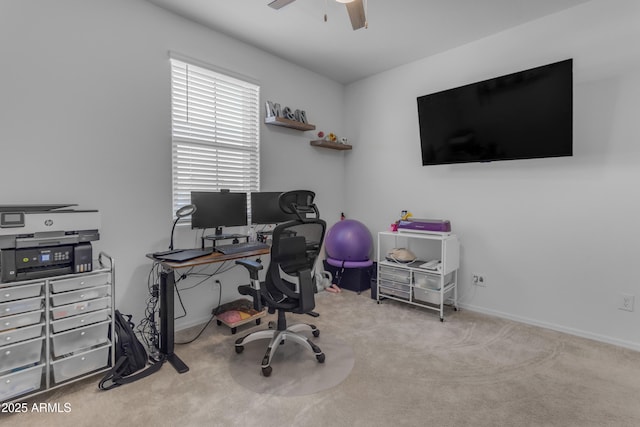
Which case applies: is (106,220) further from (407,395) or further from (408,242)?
(408,242)

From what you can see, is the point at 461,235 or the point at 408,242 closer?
the point at 461,235

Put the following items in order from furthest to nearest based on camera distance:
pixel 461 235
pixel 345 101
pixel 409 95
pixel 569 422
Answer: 1. pixel 345 101
2. pixel 409 95
3. pixel 461 235
4. pixel 569 422

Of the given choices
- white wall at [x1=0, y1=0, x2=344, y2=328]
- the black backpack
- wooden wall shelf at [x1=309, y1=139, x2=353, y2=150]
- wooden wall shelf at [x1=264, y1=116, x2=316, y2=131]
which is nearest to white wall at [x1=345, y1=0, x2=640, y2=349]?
wooden wall shelf at [x1=309, y1=139, x2=353, y2=150]

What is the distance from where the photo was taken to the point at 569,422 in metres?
1.66

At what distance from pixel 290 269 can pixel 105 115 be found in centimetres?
182

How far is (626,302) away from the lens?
246 cm

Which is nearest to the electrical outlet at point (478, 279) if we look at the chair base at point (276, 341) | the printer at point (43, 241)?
the chair base at point (276, 341)

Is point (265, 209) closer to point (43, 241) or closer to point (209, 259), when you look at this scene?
point (209, 259)

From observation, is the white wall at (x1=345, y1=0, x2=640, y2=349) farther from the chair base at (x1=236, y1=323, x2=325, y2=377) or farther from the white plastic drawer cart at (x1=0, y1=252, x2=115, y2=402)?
the white plastic drawer cart at (x1=0, y1=252, x2=115, y2=402)

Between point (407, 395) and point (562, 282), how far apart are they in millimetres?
1887

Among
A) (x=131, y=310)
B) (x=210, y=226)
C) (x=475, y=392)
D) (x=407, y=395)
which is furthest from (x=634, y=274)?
(x=131, y=310)

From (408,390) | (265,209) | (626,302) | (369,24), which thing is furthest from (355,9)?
(626,302)

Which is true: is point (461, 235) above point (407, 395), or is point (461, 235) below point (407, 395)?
above

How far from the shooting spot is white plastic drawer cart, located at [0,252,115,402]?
66.6 inches
